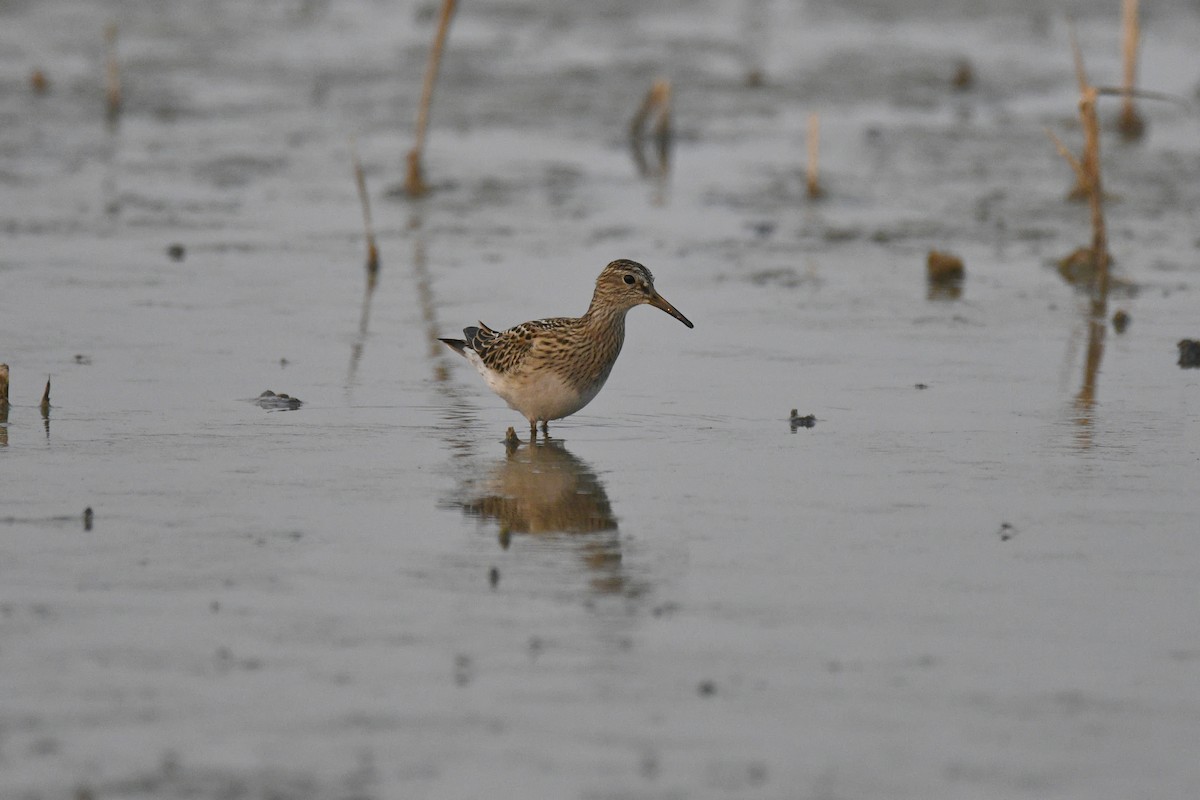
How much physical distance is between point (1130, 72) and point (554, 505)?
12.8 metres

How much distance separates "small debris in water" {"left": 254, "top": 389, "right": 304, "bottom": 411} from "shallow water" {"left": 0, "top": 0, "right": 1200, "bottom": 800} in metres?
0.09

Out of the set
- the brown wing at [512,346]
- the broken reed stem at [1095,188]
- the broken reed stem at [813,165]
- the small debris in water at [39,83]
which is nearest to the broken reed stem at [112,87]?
the small debris in water at [39,83]

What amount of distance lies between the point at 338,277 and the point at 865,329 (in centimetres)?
400

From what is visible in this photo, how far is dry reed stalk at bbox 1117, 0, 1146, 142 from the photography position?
19141mm

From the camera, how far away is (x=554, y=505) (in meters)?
8.47

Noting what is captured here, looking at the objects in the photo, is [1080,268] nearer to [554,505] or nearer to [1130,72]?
[1130,72]

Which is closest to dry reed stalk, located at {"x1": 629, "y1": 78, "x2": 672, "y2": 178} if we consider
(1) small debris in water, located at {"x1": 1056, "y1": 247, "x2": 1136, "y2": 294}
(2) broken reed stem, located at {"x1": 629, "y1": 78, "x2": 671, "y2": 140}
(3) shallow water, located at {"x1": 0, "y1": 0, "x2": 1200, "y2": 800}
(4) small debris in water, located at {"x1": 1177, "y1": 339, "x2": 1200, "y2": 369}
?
(2) broken reed stem, located at {"x1": 629, "y1": 78, "x2": 671, "y2": 140}

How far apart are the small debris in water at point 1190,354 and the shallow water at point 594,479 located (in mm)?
165

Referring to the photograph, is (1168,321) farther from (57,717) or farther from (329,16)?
(329,16)

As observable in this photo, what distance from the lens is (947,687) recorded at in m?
6.21

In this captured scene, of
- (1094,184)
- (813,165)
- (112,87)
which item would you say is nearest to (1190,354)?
(1094,184)

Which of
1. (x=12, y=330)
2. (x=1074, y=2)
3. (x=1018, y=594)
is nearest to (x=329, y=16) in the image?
(x=1074, y=2)

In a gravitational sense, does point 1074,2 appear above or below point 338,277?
above

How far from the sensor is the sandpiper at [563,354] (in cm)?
975
